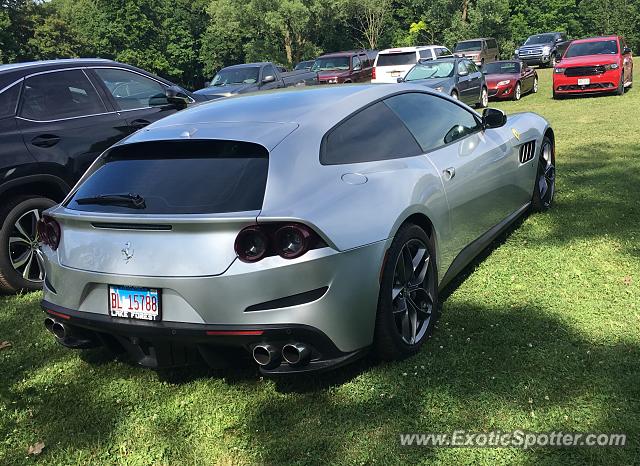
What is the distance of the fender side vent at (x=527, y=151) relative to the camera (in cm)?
518

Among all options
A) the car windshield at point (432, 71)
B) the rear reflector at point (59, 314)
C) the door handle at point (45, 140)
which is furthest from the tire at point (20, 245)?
the car windshield at point (432, 71)

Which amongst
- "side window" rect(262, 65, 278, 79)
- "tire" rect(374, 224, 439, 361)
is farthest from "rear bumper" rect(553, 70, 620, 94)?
"tire" rect(374, 224, 439, 361)

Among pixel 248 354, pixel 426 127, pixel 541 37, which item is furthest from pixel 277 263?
pixel 541 37

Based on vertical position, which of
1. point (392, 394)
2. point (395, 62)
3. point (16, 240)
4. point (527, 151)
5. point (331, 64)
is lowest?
point (392, 394)

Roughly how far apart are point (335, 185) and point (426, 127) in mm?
1335

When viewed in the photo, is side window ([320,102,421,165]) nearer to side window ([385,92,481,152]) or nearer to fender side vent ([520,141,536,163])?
side window ([385,92,481,152])

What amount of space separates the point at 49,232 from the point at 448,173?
2424 mm

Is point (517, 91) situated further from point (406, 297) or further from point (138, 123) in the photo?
point (406, 297)

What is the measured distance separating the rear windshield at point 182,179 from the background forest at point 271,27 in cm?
4343

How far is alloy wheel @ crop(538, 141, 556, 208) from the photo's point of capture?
5.77 metres

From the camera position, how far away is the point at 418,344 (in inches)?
137

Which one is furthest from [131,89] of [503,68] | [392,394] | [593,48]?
[593,48]

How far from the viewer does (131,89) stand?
6.25 metres

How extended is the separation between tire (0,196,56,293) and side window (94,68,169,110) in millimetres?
1394
